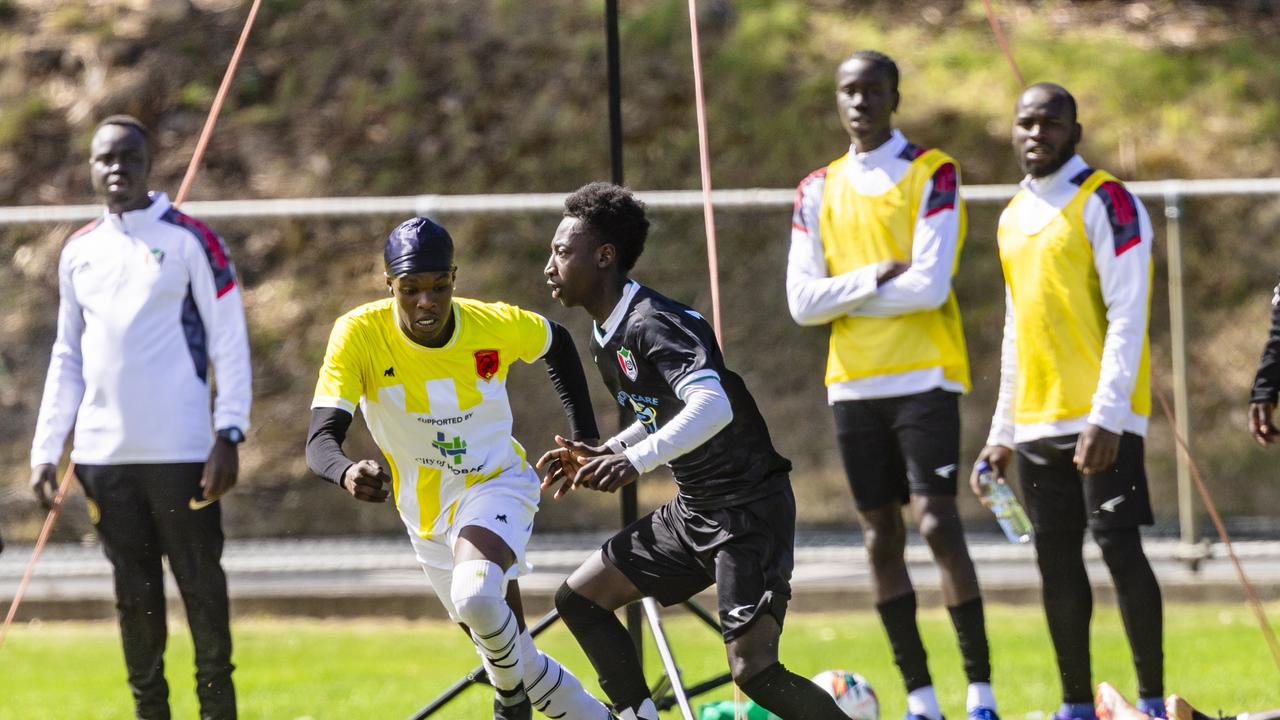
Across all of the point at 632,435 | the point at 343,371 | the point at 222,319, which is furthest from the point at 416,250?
the point at 222,319

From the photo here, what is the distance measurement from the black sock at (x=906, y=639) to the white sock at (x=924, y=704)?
2 centimetres

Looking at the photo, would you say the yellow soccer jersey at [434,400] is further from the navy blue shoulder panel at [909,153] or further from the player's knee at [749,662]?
the navy blue shoulder panel at [909,153]

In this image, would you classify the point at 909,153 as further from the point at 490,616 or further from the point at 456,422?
the point at 490,616

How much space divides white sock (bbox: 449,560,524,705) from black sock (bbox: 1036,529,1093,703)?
6.17ft

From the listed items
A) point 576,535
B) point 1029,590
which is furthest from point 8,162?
point 1029,590

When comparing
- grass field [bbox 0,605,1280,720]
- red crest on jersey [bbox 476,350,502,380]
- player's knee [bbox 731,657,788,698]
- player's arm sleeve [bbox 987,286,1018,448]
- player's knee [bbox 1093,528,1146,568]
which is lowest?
grass field [bbox 0,605,1280,720]

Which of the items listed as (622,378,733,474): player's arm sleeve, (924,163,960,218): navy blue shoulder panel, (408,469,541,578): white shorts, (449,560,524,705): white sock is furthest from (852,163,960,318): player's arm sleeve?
(449,560,524,705): white sock

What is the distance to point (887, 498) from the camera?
19.2 ft

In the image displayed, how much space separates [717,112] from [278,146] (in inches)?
168

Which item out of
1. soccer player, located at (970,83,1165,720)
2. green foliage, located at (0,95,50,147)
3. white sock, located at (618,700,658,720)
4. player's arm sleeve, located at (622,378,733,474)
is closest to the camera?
player's arm sleeve, located at (622,378,733,474)

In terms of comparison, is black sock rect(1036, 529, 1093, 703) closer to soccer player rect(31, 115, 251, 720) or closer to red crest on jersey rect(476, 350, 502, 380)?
red crest on jersey rect(476, 350, 502, 380)

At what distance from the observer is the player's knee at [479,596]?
498 centimetres

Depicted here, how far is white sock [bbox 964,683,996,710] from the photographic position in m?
5.66

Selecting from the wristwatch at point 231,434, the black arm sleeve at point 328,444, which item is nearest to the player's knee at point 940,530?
the black arm sleeve at point 328,444
